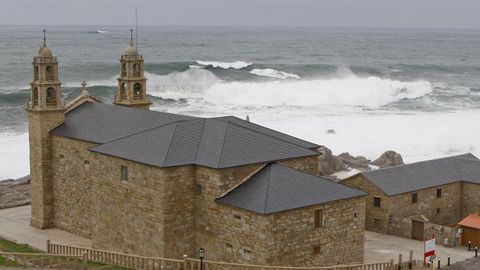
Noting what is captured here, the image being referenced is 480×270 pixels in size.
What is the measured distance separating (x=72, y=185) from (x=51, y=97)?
4.29m

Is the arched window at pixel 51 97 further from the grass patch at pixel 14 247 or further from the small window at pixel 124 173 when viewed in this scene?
the small window at pixel 124 173

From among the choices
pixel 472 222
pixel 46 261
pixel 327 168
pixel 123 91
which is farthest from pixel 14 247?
pixel 327 168

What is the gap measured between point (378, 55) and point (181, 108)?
319ft

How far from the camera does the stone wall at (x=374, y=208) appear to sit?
3166cm

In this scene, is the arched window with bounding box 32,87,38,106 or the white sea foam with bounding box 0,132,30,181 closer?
the arched window with bounding box 32,87,38,106

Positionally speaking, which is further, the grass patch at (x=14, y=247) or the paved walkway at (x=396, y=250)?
the grass patch at (x=14, y=247)

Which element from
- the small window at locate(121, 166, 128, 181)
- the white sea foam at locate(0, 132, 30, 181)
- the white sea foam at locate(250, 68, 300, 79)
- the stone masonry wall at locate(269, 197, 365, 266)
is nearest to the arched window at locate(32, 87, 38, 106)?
the small window at locate(121, 166, 128, 181)

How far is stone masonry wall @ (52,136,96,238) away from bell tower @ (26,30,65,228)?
323mm

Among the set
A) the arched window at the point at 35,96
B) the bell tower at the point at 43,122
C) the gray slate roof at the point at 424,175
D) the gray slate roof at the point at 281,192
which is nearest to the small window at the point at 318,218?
the gray slate roof at the point at 281,192

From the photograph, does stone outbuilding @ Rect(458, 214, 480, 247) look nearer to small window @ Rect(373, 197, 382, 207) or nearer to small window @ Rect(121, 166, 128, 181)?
small window @ Rect(373, 197, 382, 207)

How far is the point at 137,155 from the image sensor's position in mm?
26500

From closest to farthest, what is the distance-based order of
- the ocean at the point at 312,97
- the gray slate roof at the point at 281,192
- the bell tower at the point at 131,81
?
the gray slate roof at the point at 281,192 → the bell tower at the point at 131,81 → the ocean at the point at 312,97

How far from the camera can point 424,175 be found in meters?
33.5

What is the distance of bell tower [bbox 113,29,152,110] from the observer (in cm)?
3675
